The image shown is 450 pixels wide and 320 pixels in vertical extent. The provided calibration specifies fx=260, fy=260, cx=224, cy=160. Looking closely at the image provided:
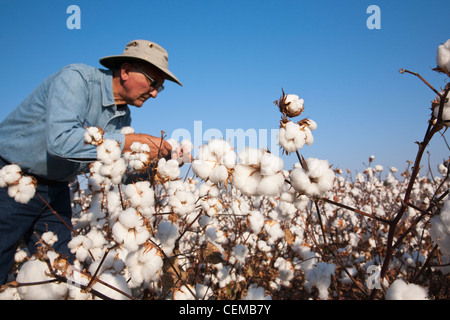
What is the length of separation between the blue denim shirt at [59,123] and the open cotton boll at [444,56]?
180cm

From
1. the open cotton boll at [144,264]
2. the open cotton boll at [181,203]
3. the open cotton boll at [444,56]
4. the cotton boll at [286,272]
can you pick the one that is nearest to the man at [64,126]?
the open cotton boll at [181,203]

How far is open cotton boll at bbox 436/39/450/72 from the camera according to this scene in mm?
835

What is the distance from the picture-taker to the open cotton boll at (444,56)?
0.83 meters

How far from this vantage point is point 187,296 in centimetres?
129

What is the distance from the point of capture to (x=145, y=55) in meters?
2.40

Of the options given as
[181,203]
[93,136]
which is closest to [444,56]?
[181,203]

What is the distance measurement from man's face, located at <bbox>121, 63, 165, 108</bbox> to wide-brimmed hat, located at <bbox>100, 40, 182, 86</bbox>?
9 cm

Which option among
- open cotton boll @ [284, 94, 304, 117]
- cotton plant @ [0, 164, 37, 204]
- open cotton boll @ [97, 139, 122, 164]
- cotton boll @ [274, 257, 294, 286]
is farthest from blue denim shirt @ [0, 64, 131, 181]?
cotton boll @ [274, 257, 294, 286]

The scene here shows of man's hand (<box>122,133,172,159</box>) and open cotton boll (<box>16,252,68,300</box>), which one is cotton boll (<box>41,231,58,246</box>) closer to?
man's hand (<box>122,133,172,159</box>)

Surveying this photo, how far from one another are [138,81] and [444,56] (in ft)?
7.60
